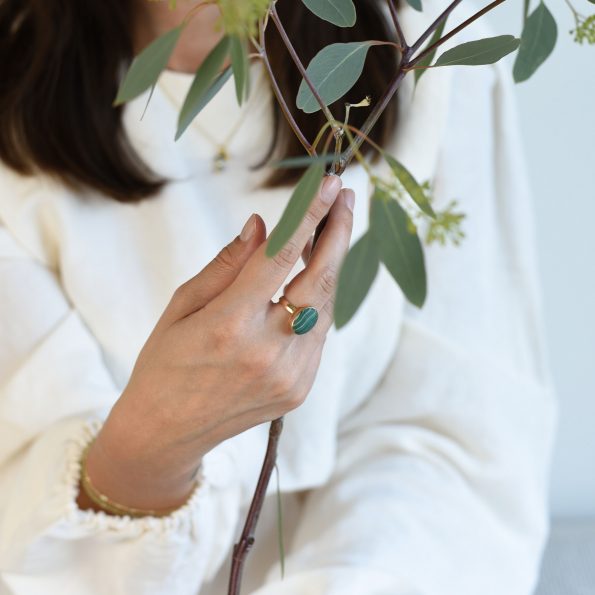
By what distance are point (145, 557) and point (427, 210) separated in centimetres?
50

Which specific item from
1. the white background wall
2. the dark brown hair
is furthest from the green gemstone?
the white background wall

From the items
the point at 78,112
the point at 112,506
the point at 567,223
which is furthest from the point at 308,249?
the point at 567,223

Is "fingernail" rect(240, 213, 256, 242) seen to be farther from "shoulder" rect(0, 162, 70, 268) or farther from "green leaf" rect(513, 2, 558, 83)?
"shoulder" rect(0, 162, 70, 268)

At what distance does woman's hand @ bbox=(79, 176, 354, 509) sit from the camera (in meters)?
0.51

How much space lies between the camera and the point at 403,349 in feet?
3.77

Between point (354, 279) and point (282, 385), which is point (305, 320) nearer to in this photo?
point (282, 385)

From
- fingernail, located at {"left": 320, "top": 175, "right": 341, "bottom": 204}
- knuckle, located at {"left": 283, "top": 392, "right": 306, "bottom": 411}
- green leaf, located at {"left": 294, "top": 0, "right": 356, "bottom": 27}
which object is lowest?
knuckle, located at {"left": 283, "top": 392, "right": 306, "bottom": 411}

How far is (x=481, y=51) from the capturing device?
A: 46 centimetres

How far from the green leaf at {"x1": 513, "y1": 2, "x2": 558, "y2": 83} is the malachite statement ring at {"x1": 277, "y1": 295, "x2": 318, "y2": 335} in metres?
0.17

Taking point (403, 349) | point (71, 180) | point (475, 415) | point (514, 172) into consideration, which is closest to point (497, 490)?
point (475, 415)

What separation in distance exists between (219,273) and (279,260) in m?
0.06

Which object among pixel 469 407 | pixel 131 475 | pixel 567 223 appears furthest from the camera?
pixel 567 223

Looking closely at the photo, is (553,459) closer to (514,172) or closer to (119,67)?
(514,172)

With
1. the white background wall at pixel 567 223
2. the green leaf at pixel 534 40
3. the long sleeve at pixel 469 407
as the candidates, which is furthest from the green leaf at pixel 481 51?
the white background wall at pixel 567 223
